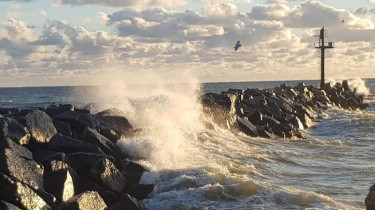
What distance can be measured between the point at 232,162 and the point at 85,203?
509 centimetres

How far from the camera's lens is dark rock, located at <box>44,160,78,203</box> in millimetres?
7293

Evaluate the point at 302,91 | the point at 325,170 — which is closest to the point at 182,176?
the point at 325,170

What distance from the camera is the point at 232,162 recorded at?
11281 mm

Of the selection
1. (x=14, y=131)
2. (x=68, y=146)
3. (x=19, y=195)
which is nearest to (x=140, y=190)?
(x=68, y=146)

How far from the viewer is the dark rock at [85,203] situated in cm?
662

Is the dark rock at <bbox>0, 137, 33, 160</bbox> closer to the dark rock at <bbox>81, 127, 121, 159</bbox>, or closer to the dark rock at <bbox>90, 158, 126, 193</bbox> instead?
the dark rock at <bbox>90, 158, 126, 193</bbox>

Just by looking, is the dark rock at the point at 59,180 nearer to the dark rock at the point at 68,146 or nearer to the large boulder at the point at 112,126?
the dark rock at the point at 68,146

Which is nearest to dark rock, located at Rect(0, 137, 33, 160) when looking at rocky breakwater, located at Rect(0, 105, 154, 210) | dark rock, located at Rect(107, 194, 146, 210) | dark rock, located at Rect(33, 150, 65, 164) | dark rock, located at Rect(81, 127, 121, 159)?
rocky breakwater, located at Rect(0, 105, 154, 210)

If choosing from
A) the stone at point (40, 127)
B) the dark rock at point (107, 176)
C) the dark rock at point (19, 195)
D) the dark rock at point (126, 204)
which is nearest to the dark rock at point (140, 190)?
the dark rock at point (107, 176)

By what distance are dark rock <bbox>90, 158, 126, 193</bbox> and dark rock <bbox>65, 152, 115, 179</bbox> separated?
0.15 metres

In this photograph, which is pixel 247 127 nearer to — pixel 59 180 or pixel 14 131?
pixel 14 131

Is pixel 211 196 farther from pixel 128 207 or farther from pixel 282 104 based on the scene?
pixel 282 104

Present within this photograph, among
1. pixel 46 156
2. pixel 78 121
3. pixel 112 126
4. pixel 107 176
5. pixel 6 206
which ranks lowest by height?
pixel 107 176

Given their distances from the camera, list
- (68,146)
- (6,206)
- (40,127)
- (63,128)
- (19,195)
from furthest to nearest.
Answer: (63,128) → (40,127) → (68,146) → (19,195) → (6,206)
